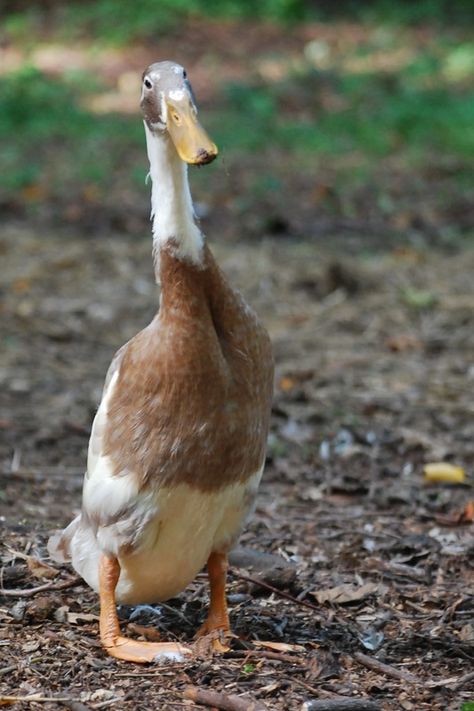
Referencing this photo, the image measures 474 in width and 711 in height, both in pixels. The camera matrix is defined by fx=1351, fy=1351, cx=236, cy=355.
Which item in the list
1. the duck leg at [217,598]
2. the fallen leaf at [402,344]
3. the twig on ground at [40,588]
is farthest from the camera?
the fallen leaf at [402,344]

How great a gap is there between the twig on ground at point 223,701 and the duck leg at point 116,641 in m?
0.26

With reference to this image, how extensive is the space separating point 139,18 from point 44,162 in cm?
675

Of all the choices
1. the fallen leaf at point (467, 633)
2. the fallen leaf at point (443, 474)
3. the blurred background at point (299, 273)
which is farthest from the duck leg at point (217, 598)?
the fallen leaf at point (443, 474)

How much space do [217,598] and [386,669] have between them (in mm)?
588

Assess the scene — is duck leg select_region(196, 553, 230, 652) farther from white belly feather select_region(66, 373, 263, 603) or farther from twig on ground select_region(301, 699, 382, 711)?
twig on ground select_region(301, 699, 382, 711)

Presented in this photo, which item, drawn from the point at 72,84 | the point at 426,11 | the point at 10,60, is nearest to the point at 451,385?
the point at 72,84

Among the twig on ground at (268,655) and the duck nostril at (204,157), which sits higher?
the duck nostril at (204,157)

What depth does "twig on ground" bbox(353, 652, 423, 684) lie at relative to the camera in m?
3.95

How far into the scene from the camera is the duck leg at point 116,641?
3947 millimetres

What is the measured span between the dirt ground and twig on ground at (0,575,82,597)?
0.07ft

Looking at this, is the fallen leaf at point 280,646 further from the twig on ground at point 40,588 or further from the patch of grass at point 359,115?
the patch of grass at point 359,115

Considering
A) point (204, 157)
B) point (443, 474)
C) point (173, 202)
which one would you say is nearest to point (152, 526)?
point (173, 202)

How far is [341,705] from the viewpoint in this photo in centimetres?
361

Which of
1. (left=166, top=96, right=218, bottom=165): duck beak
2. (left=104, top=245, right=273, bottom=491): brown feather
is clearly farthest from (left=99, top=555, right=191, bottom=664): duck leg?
(left=166, top=96, right=218, bottom=165): duck beak
